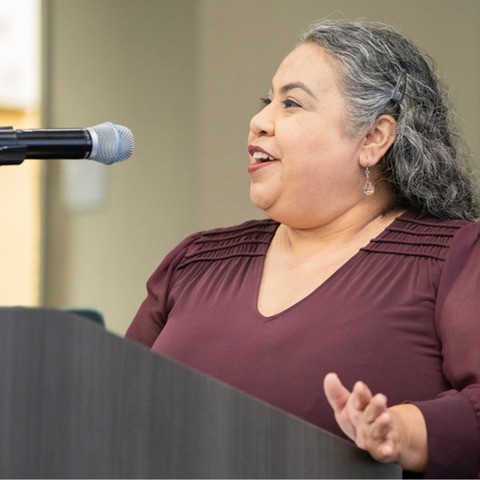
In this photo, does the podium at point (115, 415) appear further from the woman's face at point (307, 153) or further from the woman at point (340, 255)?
the woman's face at point (307, 153)

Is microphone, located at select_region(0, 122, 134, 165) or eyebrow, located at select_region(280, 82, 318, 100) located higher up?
eyebrow, located at select_region(280, 82, 318, 100)

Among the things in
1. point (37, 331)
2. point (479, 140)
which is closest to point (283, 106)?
point (37, 331)

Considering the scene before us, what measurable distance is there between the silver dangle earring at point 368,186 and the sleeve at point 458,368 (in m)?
0.21

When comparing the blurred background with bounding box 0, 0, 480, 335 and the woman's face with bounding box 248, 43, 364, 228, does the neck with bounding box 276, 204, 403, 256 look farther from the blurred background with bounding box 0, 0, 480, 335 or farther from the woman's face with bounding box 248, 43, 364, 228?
the blurred background with bounding box 0, 0, 480, 335

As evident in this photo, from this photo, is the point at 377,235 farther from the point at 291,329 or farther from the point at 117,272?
the point at 117,272

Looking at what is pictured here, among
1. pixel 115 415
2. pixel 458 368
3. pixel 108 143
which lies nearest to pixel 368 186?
pixel 458 368

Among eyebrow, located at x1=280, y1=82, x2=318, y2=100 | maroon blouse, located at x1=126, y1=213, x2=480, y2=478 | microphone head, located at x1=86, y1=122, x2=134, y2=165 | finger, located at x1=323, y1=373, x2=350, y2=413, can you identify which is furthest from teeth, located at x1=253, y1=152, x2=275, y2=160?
finger, located at x1=323, y1=373, x2=350, y2=413

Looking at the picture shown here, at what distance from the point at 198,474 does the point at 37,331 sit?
0.72 feet

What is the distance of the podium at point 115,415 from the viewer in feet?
3.62

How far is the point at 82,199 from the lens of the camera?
13.7 feet

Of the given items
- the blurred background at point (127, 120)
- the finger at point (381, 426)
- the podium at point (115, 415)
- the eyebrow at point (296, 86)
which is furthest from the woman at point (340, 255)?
the blurred background at point (127, 120)

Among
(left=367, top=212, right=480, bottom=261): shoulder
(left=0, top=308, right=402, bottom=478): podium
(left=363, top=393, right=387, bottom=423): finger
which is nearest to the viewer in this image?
(left=0, top=308, right=402, bottom=478): podium

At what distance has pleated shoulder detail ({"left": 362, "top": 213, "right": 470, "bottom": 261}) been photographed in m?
1.82

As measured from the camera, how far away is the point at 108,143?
4.40 feet
